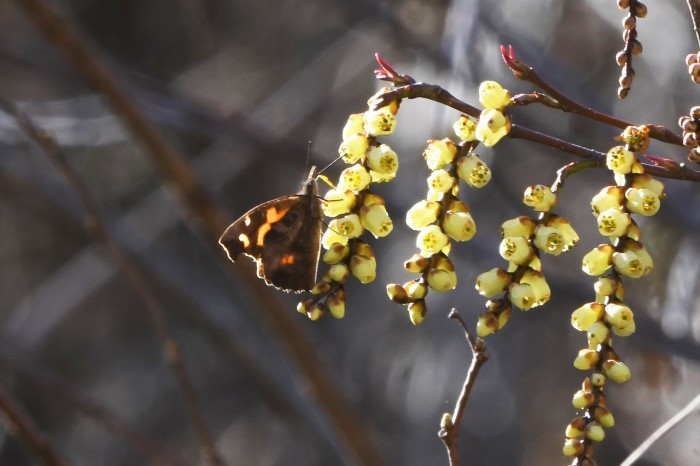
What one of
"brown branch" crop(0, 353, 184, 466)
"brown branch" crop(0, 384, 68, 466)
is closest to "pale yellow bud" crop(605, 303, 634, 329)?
"brown branch" crop(0, 384, 68, 466)

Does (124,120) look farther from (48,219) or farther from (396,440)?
(48,219)

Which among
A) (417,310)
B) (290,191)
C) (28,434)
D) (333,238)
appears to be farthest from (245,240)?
(290,191)

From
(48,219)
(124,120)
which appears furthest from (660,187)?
(48,219)

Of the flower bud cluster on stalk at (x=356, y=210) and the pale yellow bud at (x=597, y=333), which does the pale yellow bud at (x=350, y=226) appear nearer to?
the flower bud cluster on stalk at (x=356, y=210)

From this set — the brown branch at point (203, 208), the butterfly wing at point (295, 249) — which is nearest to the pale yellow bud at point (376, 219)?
the butterfly wing at point (295, 249)

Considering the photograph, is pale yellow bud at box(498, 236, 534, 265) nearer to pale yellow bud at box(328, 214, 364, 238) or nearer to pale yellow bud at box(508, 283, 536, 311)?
pale yellow bud at box(508, 283, 536, 311)

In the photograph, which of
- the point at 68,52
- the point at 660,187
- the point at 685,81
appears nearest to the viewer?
the point at 660,187
